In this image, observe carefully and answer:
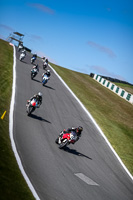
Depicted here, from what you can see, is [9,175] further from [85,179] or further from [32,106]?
[32,106]

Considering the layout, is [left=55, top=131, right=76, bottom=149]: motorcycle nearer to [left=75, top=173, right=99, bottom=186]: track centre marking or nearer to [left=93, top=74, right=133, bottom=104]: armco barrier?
[left=75, top=173, right=99, bottom=186]: track centre marking

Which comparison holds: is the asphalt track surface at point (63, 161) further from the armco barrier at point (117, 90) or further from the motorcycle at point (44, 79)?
the armco barrier at point (117, 90)

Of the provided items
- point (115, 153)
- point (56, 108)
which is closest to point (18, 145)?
point (115, 153)

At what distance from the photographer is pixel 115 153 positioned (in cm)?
1886

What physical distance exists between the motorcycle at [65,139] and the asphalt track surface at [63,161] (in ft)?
1.06

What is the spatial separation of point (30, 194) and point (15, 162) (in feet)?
6.74

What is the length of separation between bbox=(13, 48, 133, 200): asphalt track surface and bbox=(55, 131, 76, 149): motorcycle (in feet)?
1.06

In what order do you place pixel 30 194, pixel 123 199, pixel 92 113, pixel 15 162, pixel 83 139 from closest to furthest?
pixel 30 194 < pixel 15 162 < pixel 123 199 < pixel 83 139 < pixel 92 113

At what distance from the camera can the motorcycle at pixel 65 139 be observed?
14.3m

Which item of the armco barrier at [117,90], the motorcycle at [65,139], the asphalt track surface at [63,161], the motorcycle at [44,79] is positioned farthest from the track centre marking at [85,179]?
the armco barrier at [117,90]

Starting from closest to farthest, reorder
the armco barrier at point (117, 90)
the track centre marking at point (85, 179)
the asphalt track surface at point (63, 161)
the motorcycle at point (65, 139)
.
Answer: the asphalt track surface at point (63, 161) < the track centre marking at point (85, 179) < the motorcycle at point (65, 139) < the armco barrier at point (117, 90)

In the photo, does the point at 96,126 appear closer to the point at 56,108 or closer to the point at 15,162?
the point at 56,108

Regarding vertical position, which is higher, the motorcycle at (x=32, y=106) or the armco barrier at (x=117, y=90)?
the armco barrier at (x=117, y=90)

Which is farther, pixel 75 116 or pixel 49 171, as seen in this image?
pixel 75 116
